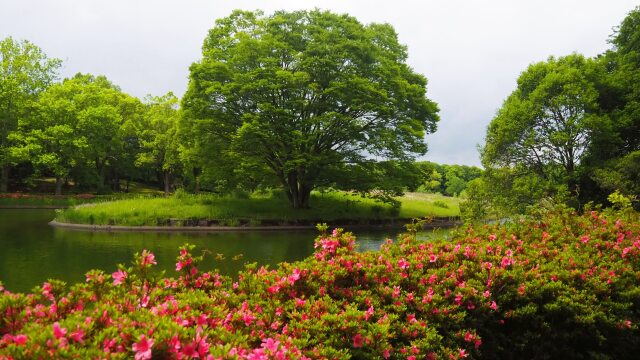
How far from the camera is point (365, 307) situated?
4164 millimetres

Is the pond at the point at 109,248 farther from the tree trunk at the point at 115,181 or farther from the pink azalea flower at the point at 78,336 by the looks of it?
the tree trunk at the point at 115,181

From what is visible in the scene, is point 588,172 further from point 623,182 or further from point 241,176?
point 241,176

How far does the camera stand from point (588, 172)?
22578 mm

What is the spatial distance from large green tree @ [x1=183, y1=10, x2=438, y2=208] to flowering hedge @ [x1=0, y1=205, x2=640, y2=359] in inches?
742

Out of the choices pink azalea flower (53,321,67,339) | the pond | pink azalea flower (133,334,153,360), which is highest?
pink azalea flower (53,321,67,339)

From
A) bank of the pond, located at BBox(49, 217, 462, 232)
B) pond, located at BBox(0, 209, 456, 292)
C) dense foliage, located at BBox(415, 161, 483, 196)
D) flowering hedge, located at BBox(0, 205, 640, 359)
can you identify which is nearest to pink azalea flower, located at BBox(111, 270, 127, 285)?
flowering hedge, located at BBox(0, 205, 640, 359)

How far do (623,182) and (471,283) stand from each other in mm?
19274

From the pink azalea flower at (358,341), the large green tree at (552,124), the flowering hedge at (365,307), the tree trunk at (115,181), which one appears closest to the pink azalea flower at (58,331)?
the flowering hedge at (365,307)

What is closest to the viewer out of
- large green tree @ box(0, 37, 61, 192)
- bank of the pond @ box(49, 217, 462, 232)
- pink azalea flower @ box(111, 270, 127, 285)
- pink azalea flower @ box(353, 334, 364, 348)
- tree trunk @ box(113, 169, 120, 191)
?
pink azalea flower @ box(353, 334, 364, 348)

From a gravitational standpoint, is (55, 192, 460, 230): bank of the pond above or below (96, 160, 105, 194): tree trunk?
below

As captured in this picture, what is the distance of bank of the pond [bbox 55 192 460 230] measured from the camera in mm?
22734

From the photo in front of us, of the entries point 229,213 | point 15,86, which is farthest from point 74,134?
point 229,213

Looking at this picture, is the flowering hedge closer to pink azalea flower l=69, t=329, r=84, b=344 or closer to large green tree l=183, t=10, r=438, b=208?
pink azalea flower l=69, t=329, r=84, b=344

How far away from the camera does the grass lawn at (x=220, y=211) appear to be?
22781 millimetres
